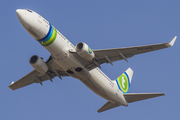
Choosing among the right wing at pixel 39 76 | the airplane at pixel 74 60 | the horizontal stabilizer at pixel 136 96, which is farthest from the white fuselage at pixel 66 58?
the right wing at pixel 39 76

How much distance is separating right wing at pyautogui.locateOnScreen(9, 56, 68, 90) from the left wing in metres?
3.91

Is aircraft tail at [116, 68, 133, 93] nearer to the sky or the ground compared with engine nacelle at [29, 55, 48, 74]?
nearer to the ground

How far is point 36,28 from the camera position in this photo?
26984mm

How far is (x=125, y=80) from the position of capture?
40.6 meters

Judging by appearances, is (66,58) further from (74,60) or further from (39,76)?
(39,76)

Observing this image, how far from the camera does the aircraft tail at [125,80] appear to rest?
38.0 m

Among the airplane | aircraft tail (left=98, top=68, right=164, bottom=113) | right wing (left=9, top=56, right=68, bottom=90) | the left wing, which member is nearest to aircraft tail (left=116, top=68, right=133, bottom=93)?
aircraft tail (left=98, top=68, right=164, bottom=113)

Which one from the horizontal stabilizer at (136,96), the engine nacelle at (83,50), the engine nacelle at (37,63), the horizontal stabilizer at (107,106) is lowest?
the horizontal stabilizer at (136,96)

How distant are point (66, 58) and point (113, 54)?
5032 mm

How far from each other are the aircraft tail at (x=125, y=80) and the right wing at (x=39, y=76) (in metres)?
8.20

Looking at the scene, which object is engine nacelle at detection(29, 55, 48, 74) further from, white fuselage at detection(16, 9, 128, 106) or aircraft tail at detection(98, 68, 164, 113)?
aircraft tail at detection(98, 68, 164, 113)

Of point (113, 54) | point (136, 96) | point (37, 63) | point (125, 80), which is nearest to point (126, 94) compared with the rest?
point (136, 96)

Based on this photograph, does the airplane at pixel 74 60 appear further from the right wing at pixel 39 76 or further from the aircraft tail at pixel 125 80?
the aircraft tail at pixel 125 80

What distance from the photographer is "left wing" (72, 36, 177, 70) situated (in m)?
28.6
